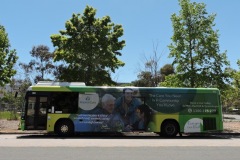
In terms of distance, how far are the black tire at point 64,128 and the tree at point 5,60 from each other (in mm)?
9317

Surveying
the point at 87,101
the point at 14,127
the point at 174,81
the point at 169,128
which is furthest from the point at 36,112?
the point at 174,81

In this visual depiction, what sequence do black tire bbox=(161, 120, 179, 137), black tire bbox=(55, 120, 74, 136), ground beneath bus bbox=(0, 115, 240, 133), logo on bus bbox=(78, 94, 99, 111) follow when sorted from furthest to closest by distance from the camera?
ground beneath bus bbox=(0, 115, 240, 133), black tire bbox=(161, 120, 179, 137), logo on bus bbox=(78, 94, 99, 111), black tire bbox=(55, 120, 74, 136)

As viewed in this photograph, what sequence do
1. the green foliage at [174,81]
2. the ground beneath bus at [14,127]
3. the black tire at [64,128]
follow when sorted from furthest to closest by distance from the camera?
the green foliage at [174,81], the ground beneath bus at [14,127], the black tire at [64,128]

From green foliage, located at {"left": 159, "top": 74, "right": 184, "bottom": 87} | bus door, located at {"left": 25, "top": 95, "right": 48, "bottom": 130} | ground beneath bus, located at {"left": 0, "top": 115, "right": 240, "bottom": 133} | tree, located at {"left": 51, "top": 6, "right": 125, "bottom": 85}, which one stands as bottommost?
ground beneath bus, located at {"left": 0, "top": 115, "right": 240, "bottom": 133}

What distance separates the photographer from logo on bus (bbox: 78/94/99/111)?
19375mm

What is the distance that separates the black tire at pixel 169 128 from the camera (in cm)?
1970

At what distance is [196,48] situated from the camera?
2556cm

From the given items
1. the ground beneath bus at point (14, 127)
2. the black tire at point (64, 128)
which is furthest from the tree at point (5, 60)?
the black tire at point (64, 128)

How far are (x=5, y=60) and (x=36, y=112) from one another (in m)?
9.84

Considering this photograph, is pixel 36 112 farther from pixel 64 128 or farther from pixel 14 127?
pixel 14 127

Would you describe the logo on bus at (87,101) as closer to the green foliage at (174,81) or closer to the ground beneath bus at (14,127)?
the ground beneath bus at (14,127)

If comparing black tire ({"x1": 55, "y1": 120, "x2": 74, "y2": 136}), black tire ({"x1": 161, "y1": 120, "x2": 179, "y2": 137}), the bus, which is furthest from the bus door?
black tire ({"x1": 161, "y1": 120, "x2": 179, "y2": 137})

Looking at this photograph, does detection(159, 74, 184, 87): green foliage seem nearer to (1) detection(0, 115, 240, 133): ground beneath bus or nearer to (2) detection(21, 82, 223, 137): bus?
(1) detection(0, 115, 240, 133): ground beneath bus

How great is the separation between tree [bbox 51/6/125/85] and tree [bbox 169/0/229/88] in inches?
180
